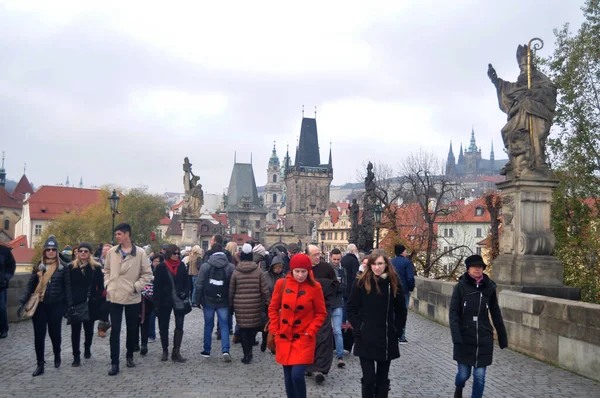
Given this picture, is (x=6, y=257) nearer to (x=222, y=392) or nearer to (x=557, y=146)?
(x=222, y=392)

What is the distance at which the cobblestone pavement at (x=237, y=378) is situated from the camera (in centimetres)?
697

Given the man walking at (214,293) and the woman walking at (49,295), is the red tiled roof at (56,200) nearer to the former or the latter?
the man walking at (214,293)

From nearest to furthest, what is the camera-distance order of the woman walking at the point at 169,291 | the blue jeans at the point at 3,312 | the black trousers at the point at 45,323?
the black trousers at the point at 45,323 < the woman walking at the point at 169,291 < the blue jeans at the point at 3,312

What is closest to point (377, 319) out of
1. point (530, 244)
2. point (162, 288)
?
point (162, 288)

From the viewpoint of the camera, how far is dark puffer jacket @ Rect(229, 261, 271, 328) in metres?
8.95

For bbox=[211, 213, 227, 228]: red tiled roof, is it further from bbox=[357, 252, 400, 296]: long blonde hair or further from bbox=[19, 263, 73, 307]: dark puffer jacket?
bbox=[357, 252, 400, 296]: long blonde hair

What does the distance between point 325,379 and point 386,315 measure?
250cm

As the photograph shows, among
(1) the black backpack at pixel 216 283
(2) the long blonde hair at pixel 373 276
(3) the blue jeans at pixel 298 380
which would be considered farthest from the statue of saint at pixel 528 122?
(3) the blue jeans at pixel 298 380

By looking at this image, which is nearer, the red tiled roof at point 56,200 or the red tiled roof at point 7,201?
the red tiled roof at point 56,200

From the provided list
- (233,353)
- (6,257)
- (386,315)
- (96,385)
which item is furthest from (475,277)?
(6,257)

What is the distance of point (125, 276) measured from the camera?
828 cm

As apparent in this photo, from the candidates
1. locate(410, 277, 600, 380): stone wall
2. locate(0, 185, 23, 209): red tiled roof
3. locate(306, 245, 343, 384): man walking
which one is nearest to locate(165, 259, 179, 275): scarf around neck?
locate(306, 245, 343, 384): man walking

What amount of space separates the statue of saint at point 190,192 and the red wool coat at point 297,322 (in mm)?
23322

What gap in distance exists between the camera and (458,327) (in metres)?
6.09
